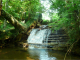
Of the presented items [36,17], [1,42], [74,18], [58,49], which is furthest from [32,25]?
[74,18]

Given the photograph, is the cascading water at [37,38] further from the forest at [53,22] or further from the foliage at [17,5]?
the foliage at [17,5]

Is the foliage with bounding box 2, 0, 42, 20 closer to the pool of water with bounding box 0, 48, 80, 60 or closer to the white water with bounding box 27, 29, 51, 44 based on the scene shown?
the white water with bounding box 27, 29, 51, 44

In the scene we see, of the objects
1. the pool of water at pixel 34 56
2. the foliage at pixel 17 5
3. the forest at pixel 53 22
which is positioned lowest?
the pool of water at pixel 34 56

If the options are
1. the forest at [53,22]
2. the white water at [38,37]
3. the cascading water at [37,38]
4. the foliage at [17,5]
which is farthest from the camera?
the white water at [38,37]

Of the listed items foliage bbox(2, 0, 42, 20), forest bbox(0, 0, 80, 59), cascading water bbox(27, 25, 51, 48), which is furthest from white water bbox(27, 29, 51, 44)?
foliage bbox(2, 0, 42, 20)

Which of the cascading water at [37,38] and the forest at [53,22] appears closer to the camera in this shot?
the forest at [53,22]

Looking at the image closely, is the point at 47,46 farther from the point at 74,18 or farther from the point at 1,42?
the point at 1,42

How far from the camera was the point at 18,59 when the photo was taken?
4.52 meters

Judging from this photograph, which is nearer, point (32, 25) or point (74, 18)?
point (74, 18)

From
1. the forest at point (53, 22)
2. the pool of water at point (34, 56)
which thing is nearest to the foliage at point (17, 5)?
the forest at point (53, 22)

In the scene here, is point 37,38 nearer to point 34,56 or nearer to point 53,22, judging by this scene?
point 53,22

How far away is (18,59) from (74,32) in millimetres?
4533

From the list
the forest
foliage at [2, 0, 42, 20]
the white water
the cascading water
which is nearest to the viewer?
the forest

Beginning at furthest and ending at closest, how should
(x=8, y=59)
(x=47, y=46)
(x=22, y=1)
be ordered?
(x=22, y=1), (x=47, y=46), (x=8, y=59)
